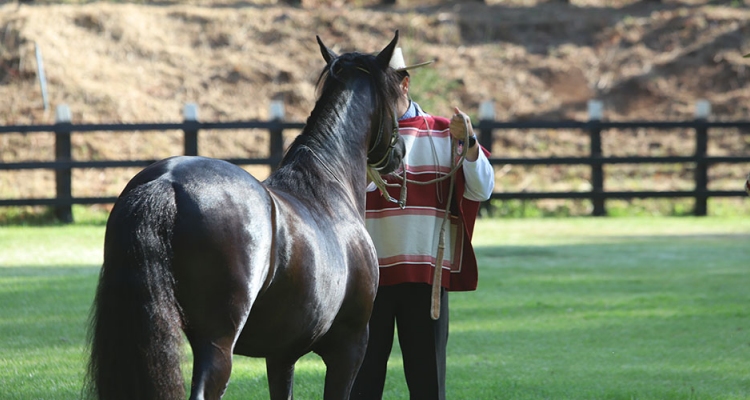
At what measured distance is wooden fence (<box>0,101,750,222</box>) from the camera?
1385cm

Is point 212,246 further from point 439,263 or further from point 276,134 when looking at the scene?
point 276,134

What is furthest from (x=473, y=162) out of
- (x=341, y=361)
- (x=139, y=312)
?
(x=139, y=312)

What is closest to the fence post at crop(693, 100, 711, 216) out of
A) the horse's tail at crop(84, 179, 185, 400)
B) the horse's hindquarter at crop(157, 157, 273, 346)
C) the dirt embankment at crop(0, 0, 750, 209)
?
the dirt embankment at crop(0, 0, 750, 209)

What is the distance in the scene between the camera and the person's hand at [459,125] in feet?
14.5

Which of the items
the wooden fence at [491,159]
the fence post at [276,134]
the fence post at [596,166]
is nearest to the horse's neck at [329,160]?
the wooden fence at [491,159]

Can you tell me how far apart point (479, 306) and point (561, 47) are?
15.5 m

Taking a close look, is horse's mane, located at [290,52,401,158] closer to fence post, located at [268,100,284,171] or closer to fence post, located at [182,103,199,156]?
Answer: fence post, located at [182,103,199,156]

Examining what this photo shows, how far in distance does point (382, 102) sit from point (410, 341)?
1.17 m

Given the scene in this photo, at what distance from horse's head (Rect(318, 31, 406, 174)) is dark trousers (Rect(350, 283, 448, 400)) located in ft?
2.07

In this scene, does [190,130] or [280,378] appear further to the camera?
[190,130]

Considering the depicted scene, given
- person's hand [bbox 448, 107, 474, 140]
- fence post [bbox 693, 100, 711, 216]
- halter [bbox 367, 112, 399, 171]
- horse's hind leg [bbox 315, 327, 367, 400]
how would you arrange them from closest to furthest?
horse's hind leg [bbox 315, 327, 367, 400], halter [bbox 367, 112, 399, 171], person's hand [bbox 448, 107, 474, 140], fence post [bbox 693, 100, 711, 216]

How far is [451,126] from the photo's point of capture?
176 inches

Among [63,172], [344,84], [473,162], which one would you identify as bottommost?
[63,172]

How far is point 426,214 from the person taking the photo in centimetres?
461
